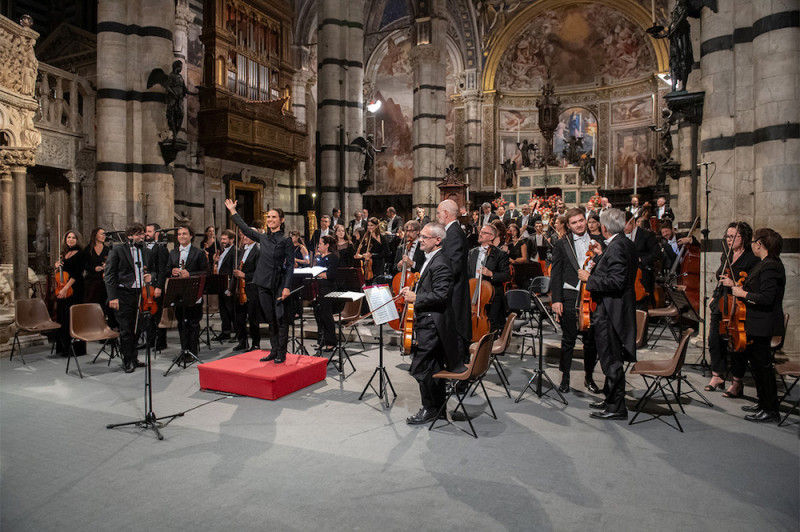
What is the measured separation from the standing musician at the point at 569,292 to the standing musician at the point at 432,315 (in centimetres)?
160

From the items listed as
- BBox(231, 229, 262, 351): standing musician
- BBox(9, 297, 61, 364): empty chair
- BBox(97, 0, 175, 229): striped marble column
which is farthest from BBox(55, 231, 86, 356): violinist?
BBox(97, 0, 175, 229): striped marble column

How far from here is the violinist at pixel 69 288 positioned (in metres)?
7.86

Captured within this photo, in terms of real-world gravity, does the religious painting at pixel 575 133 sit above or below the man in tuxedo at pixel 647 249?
above

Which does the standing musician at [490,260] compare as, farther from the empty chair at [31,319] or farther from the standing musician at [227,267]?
the empty chair at [31,319]

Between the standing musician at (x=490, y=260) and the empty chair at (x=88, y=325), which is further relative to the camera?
the standing musician at (x=490, y=260)

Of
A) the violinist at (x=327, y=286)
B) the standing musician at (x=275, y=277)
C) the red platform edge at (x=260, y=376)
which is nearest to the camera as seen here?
the red platform edge at (x=260, y=376)

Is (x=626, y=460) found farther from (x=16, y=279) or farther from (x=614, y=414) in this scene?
(x=16, y=279)

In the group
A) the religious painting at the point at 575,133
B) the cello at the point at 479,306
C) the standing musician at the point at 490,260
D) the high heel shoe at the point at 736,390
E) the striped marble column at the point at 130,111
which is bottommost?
the high heel shoe at the point at 736,390

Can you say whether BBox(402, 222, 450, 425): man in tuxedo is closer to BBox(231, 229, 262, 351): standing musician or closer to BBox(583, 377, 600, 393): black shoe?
BBox(583, 377, 600, 393): black shoe

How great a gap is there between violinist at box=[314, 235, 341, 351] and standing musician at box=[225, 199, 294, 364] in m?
1.21

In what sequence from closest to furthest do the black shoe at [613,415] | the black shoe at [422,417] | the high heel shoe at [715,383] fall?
the black shoe at [422,417], the black shoe at [613,415], the high heel shoe at [715,383]

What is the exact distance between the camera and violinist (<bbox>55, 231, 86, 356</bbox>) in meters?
7.86

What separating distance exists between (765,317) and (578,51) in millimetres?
24759

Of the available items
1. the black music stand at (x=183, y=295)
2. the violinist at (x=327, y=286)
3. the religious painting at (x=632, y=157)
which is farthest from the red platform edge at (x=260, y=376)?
the religious painting at (x=632, y=157)
